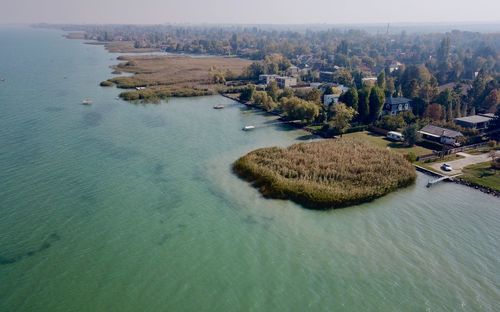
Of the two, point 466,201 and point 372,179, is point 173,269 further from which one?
point 466,201

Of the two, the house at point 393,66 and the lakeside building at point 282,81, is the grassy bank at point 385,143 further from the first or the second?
the house at point 393,66

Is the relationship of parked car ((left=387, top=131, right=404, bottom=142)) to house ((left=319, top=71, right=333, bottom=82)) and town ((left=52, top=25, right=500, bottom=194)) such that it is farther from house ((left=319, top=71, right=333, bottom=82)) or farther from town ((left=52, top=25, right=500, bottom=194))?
house ((left=319, top=71, right=333, bottom=82))

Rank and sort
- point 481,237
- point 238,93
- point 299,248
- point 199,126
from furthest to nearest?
point 238,93
point 199,126
point 481,237
point 299,248

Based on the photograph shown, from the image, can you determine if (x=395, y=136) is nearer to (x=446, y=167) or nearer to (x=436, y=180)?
(x=446, y=167)

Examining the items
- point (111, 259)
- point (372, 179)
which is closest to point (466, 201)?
point (372, 179)

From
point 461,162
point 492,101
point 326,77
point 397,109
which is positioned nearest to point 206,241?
point 461,162

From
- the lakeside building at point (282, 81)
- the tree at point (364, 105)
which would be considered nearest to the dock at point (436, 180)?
the tree at point (364, 105)

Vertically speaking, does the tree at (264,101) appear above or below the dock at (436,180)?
above
